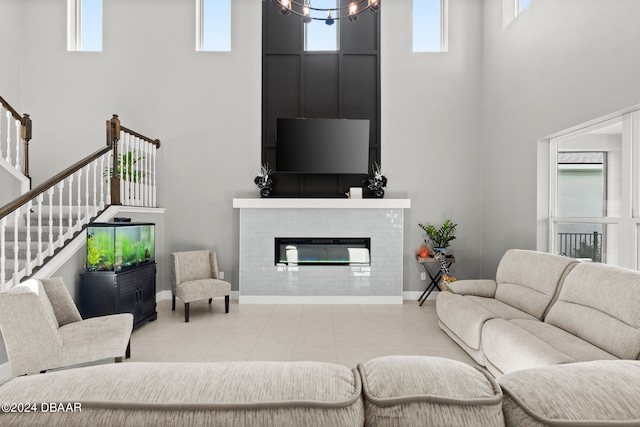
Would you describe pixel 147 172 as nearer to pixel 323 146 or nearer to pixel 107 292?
pixel 107 292

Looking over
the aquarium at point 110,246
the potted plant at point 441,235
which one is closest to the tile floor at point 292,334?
the aquarium at point 110,246

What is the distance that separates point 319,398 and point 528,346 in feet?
7.24

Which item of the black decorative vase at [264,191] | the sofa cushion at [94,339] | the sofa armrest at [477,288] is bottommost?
the sofa cushion at [94,339]

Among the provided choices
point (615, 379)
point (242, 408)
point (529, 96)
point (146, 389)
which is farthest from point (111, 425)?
point (529, 96)

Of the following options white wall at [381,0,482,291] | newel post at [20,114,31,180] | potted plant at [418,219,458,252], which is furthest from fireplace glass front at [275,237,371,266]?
newel post at [20,114,31,180]

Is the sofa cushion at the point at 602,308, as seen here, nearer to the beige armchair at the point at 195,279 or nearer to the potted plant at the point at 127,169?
the beige armchair at the point at 195,279

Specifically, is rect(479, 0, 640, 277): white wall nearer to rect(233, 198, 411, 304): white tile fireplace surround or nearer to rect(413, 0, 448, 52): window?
rect(413, 0, 448, 52): window

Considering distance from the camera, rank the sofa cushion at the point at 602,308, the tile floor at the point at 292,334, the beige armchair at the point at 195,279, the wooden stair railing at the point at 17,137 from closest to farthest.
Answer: the sofa cushion at the point at 602,308 < the tile floor at the point at 292,334 < the beige armchair at the point at 195,279 < the wooden stair railing at the point at 17,137

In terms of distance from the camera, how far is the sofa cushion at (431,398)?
74 centimetres

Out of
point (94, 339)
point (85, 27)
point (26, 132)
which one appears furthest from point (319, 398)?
point (85, 27)

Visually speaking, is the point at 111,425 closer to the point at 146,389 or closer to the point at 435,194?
the point at 146,389

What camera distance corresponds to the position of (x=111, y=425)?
72cm

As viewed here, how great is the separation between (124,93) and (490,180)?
19.5ft

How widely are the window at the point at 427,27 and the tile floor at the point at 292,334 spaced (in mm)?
4165
